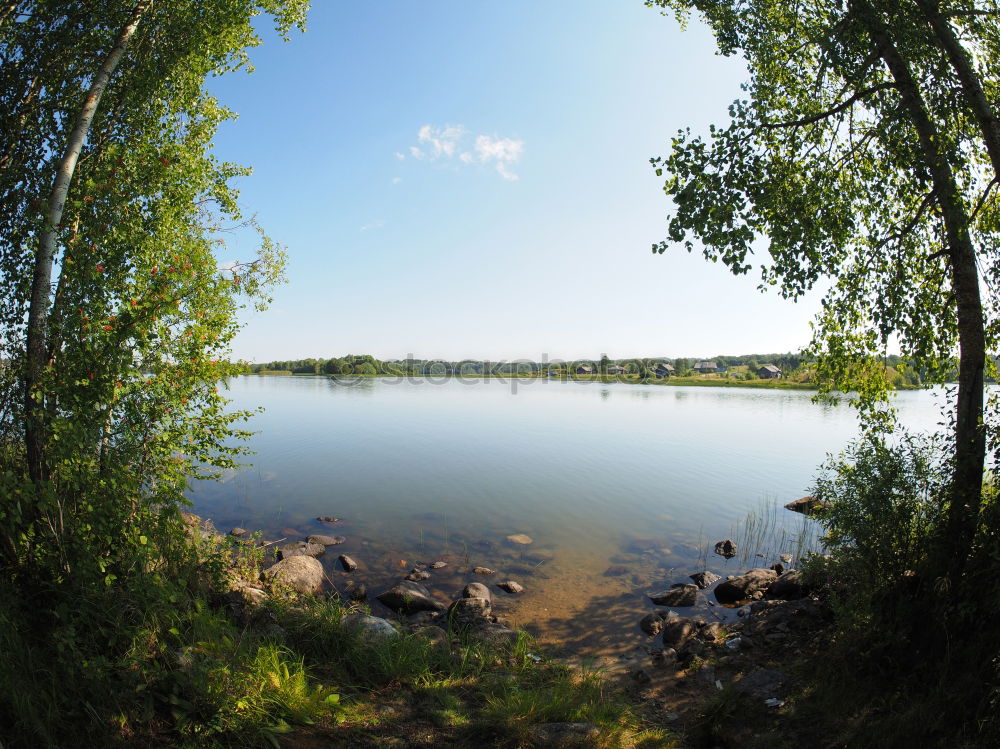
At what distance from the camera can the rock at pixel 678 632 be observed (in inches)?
339

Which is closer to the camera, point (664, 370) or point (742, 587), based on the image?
point (742, 587)

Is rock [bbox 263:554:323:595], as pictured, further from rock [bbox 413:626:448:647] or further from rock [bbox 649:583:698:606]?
rock [bbox 649:583:698:606]

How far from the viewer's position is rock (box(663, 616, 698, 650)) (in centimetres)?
862

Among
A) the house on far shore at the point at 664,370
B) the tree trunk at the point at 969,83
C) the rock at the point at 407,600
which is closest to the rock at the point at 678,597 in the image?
the rock at the point at 407,600

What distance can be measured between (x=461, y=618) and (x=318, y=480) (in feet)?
42.7

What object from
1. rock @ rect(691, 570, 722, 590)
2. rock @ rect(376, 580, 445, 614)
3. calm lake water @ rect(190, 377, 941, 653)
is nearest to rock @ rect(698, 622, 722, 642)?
calm lake water @ rect(190, 377, 941, 653)

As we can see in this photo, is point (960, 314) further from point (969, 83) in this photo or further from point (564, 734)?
point (564, 734)

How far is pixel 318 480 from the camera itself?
20.2 metres

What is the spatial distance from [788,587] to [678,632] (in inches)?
117

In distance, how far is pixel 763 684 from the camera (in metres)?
6.22

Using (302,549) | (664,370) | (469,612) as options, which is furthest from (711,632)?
(664,370)

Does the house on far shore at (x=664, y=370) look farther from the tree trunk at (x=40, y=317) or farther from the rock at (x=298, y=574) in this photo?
the tree trunk at (x=40, y=317)

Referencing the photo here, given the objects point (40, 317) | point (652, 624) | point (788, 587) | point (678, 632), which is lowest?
point (652, 624)

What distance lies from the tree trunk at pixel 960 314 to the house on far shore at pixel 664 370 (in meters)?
116
